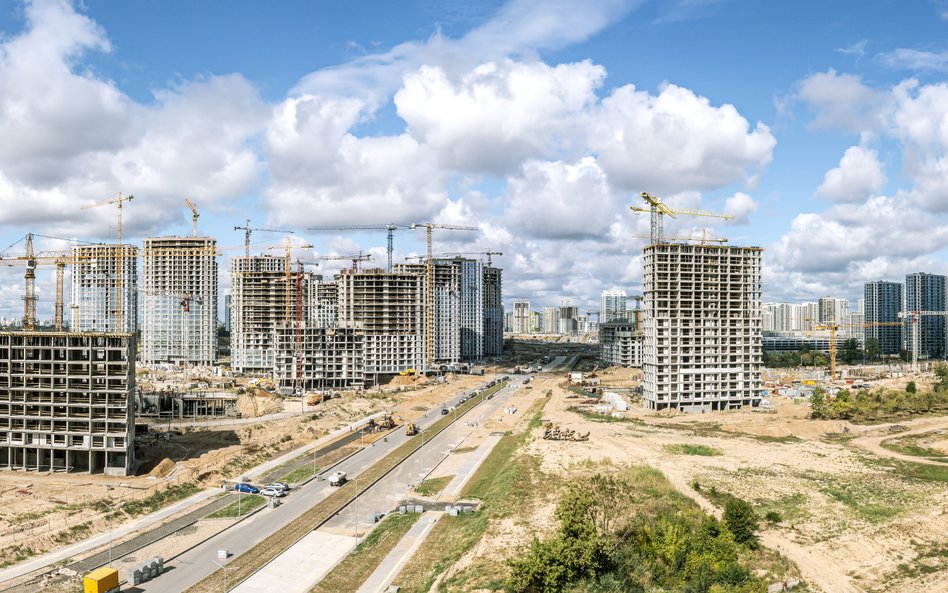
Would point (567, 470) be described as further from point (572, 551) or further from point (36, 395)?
point (36, 395)

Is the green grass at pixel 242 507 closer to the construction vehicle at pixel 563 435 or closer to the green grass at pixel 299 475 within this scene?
the green grass at pixel 299 475

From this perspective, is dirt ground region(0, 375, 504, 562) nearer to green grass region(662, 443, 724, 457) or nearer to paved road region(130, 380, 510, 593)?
paved road region(130, 380, 510, 593)

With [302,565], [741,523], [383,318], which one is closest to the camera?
[741,523]

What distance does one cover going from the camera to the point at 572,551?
152 ft

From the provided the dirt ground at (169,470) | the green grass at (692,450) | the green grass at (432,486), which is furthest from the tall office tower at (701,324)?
the green grass at (432,486)

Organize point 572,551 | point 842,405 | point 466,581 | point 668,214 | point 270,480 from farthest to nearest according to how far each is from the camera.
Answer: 1. point 668,214
2. point 842,405
3. point 270,480
4. point 466,581
5. point 572,551

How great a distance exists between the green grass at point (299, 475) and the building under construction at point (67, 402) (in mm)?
20690

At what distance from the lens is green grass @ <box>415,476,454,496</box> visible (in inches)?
3177

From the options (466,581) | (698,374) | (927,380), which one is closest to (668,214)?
(698,374)

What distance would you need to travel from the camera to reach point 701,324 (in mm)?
132625

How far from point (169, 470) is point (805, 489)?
80.1m

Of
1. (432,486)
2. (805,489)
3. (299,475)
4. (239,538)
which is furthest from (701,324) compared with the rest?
(239,538)

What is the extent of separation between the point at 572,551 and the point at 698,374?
9530cm

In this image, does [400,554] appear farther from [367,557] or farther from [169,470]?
[169,470]
